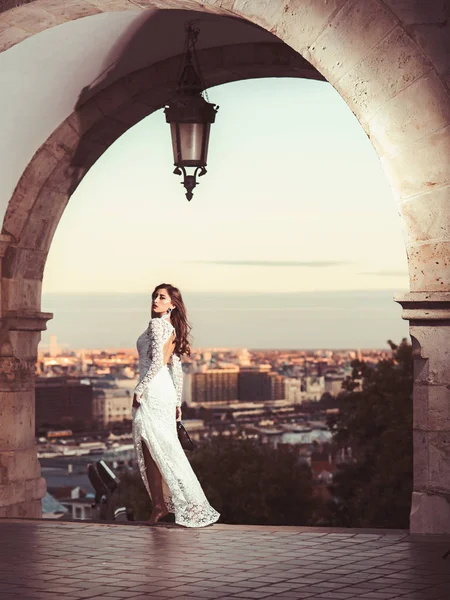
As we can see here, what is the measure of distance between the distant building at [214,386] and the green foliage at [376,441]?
21.7 metres

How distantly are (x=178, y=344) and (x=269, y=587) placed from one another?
10.4 ft

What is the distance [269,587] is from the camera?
20.2 feet

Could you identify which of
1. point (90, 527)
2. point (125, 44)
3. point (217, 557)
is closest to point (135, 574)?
point (217, 557)

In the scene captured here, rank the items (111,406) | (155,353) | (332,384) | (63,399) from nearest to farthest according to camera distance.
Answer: (155,353)
(63,399)
(111,406)
(332,384)

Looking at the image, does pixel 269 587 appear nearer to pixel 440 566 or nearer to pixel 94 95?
pixel 440 566

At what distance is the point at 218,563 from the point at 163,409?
88.1 inches

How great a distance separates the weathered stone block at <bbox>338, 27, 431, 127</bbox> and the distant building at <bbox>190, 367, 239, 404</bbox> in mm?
46413

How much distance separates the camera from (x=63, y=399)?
46438mm

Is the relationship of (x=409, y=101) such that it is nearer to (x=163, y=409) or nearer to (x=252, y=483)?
(x=163, y=409)

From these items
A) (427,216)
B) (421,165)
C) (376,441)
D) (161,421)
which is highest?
(421,165)

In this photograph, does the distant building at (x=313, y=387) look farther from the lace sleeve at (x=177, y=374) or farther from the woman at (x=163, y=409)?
the woman at (x=163, y=409)

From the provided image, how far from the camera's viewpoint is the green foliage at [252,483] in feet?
114

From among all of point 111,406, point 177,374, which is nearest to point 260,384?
point 111,406

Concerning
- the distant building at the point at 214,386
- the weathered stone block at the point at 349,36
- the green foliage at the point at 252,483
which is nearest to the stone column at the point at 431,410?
the weathered stone block at the point at 349,36
